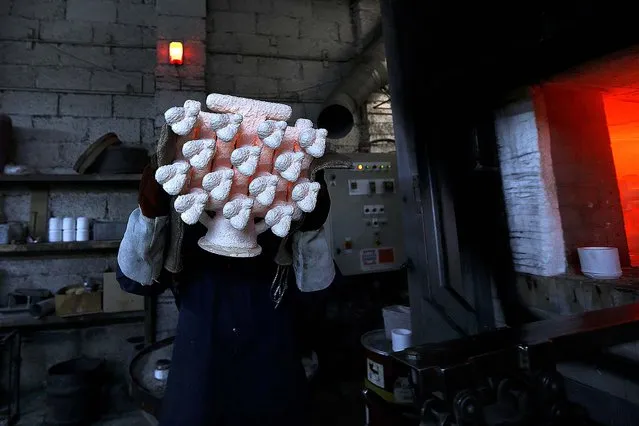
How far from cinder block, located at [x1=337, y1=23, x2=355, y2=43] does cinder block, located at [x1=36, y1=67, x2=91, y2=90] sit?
8.03ft

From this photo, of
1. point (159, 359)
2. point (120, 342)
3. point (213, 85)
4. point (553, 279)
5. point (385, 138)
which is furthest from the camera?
point (385, 138)

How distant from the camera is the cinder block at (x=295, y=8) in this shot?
3.44 metres

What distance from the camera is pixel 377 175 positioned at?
2844mm

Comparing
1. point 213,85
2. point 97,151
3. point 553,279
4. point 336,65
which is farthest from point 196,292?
point 336,65

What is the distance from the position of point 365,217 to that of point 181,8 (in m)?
2.37

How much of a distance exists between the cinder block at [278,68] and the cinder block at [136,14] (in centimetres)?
101

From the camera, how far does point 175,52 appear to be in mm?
2787

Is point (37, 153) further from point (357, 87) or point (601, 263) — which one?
point (601, 263)

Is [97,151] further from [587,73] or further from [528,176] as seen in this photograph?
[587,73]

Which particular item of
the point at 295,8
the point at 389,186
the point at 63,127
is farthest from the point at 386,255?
the point at 63,127

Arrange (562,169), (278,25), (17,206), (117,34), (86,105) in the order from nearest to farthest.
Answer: (562,169)
(17,206)
(86,105)
(117,34)
(278,25)

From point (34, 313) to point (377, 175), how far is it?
8.96 ft

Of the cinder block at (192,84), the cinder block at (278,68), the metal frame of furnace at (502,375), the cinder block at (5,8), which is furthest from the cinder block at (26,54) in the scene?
the metal frame of furnace at (502,375)

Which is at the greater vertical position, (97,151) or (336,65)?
(336,65)
